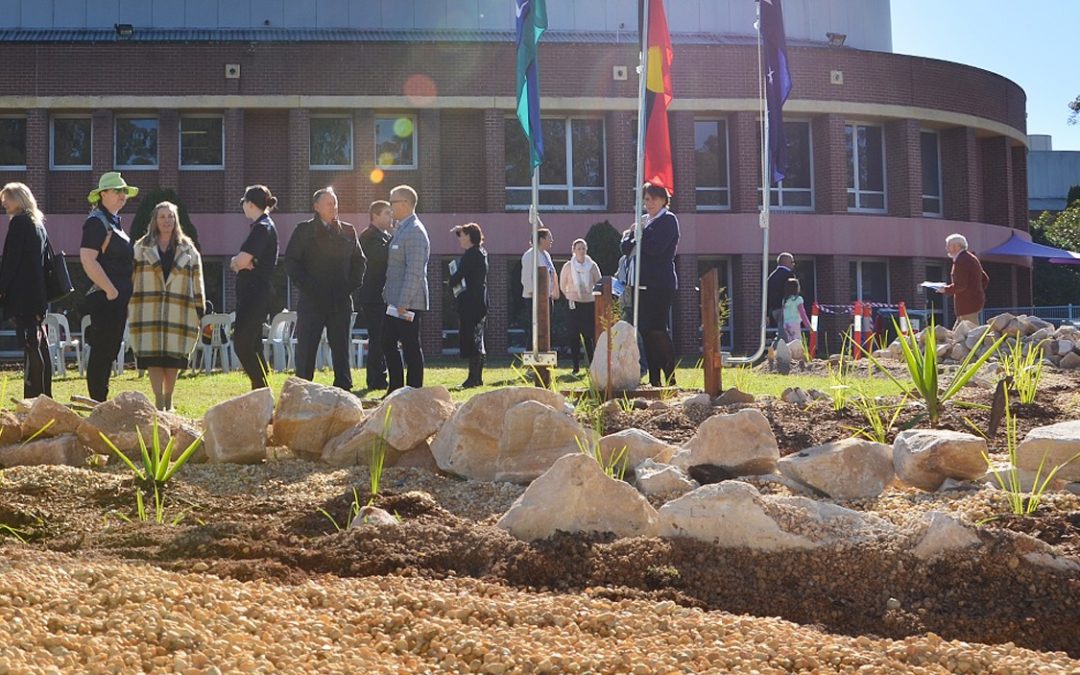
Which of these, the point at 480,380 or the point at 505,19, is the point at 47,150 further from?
the point at 480,380

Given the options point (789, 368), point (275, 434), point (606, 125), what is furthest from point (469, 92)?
point (275, 434)

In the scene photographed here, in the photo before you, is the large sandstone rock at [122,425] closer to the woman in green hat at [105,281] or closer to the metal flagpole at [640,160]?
the woman in green hat at [105,281]

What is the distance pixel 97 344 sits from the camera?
28.6 ft

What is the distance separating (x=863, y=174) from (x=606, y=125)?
7267mm

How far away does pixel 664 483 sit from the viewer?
197 inches

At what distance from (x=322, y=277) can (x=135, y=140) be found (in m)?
22.5

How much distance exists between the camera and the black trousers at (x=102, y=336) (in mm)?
8648

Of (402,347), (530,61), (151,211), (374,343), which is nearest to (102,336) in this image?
(402,347)

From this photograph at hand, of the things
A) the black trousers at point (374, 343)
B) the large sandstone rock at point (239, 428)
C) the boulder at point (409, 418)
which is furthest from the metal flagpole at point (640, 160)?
the large sandstone rock at point (239, 428)

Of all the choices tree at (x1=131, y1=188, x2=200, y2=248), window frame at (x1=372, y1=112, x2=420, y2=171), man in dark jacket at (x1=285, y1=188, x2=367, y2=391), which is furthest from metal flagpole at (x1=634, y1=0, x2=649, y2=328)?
window frame at (x1=372, y1=112, x2=420, y2=171)

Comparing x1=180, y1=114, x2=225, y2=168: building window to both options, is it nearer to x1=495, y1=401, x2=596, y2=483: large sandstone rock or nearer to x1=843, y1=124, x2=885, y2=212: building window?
x1=843, y1=124, x2=885, y2=212: building window

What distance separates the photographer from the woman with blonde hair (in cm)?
870

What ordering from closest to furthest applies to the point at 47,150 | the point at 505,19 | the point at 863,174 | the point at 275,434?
the point at 275,434, the point at 47,150, the point at 863,174, the point at 505,19

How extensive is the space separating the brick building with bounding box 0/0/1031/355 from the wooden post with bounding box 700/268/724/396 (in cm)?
2180
